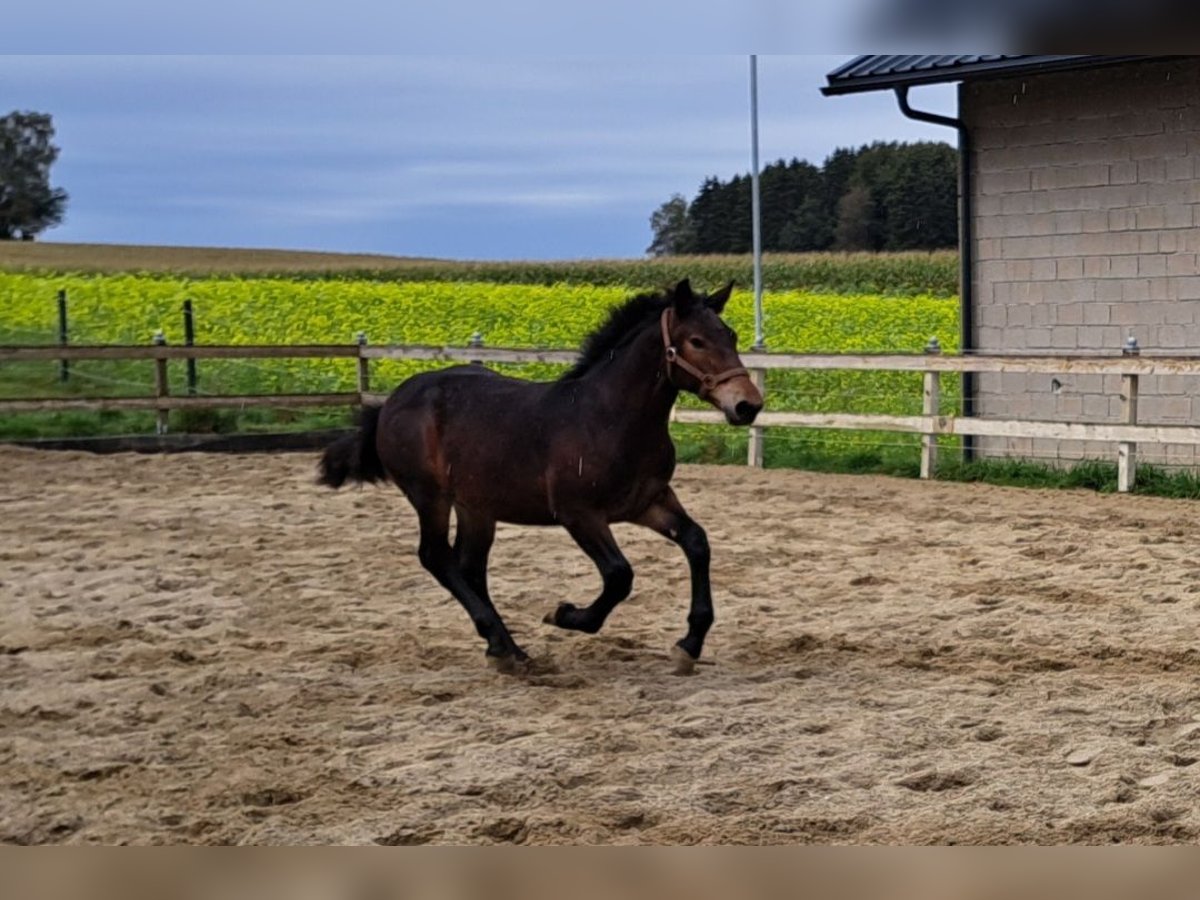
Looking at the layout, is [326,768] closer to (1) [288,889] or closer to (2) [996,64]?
(1) [288,889]

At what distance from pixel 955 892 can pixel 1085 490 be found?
1081cm

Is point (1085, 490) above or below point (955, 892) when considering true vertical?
below

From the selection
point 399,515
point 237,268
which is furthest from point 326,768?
point 237,268

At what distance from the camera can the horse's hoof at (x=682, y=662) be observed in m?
5.61

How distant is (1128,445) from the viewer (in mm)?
10914

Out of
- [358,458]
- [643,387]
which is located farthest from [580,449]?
[358,458]

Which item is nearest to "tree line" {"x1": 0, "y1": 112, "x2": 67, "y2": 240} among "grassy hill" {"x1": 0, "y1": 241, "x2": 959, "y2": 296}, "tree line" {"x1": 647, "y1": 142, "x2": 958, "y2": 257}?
"tree line" {"x1": 647, "y1": 142, "x2": 958, "y2": 257}

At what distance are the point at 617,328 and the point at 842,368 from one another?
24.6ft

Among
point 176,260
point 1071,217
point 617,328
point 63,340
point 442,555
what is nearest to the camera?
point 617,328

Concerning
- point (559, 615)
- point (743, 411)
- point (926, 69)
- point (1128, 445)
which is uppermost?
point (926, 69)

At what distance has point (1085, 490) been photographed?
11172mm

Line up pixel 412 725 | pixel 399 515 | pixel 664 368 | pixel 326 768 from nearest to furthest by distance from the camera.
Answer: pixel 326 768 < pixel 412 725 < pixel 664 368 < pixel 399 515

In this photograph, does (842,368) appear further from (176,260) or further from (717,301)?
(176,260)

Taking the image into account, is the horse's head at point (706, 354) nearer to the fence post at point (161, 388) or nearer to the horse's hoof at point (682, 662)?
the horse's hoof at point (682, 662)
